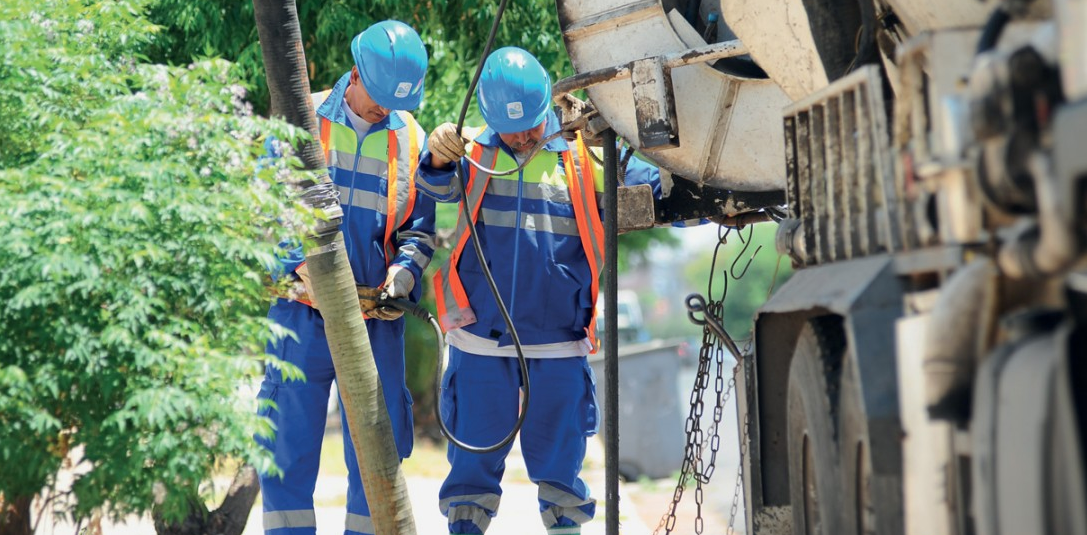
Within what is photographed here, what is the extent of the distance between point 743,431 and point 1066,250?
2.71 metres

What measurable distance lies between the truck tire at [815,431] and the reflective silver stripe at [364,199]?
81.7 inches

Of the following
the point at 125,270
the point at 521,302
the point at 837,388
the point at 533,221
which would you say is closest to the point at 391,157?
the point at 533,221

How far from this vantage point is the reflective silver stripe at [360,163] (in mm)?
5395

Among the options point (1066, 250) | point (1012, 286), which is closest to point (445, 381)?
point (1012, 286)

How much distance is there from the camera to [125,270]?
343 cm

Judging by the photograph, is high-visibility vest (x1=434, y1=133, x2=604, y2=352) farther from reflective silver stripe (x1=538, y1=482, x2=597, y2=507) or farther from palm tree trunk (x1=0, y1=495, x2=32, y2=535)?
palm tree trunk (x1=0, y1=495, x2=32, y2=535)

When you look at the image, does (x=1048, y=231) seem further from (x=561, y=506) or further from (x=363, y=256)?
(x=363, y=256)

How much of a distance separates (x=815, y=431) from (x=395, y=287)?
7.02ft

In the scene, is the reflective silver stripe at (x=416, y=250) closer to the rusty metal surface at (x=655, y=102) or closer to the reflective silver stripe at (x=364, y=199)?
the reflective silver stripe at (x=364, y=199)

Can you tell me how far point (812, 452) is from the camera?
377 cm

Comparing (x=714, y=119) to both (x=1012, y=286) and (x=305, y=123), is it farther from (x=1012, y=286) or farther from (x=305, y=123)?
(x=1012, y=286)

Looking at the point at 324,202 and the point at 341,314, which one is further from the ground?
the point at 324,202

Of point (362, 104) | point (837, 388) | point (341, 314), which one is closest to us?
point (837, 388)

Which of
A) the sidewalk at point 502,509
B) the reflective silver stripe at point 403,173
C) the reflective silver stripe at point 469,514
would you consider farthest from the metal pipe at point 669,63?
the sidewalk at point 502,509
